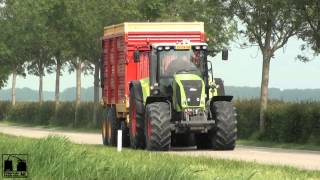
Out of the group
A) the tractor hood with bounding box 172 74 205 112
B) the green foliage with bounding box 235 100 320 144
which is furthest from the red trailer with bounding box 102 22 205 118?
the green foliage with bounding box 235 100 320 144

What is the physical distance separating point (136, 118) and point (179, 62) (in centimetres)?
223

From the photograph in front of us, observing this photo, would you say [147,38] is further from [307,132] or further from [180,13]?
[180,13]

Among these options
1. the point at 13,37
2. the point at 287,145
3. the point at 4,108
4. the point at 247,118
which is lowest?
the point at 4,108

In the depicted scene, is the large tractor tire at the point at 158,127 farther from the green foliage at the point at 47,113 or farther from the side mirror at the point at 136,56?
the green foliage at the point at 47,113

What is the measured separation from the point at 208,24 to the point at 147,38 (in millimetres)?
15971

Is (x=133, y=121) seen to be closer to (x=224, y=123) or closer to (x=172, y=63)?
(x=172, y=63)

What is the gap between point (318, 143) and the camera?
32156 millimetres

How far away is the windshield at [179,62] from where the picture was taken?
2458cm

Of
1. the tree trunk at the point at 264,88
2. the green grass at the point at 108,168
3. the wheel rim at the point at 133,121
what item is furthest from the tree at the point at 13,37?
the green grass at the point at 108,168

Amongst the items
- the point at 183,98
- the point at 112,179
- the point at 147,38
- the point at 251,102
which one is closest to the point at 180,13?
the point at 251,102

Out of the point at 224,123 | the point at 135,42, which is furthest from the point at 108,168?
the point at 135,42

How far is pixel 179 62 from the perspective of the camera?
24.7m

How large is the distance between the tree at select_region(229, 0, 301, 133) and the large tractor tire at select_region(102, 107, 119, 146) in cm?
938

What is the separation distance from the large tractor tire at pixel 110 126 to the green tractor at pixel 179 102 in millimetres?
2632
